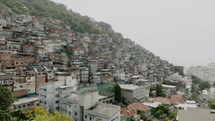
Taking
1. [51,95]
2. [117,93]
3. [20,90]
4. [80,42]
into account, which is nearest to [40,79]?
[20,90]

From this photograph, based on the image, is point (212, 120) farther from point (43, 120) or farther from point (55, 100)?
point (55, 100)

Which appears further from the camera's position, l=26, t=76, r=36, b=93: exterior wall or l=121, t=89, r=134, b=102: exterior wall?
l=121, t=89, r=134, b=102: exterior wall

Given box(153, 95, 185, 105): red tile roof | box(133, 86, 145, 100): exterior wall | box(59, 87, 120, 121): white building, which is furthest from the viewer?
box(153, 95, 185, 105): red tile roof

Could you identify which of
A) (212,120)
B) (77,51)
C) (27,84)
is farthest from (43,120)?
(77,51)

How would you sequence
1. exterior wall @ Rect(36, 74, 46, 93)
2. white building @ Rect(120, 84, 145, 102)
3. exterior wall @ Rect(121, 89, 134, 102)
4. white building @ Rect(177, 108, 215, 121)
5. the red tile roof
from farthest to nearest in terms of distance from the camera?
the red tile roof → exterior wall @ Rect(121, 89, 134, 102) → white building @ Rect(120, 84, 145, 102) → exterior wall @ Rect(36, 74, 46, 93) → white building @ Rect(177, 108, 215, 121)

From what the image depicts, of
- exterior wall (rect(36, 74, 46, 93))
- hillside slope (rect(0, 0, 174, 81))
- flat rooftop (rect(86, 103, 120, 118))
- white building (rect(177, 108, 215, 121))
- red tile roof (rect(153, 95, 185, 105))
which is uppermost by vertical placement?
hillside slope (rect(0, 0, 174, 81))

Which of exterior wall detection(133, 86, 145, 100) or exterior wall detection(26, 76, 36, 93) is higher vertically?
exterior wall detection(26, 76, 36, 93)

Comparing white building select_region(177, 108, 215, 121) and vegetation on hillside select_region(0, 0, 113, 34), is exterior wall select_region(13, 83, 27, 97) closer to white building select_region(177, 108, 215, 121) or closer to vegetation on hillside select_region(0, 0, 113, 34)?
white building select_region(177, 108, 215, 121)

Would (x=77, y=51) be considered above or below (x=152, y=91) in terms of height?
above

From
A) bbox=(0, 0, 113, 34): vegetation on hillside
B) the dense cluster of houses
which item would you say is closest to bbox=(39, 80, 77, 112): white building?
the dense cluster of houses
